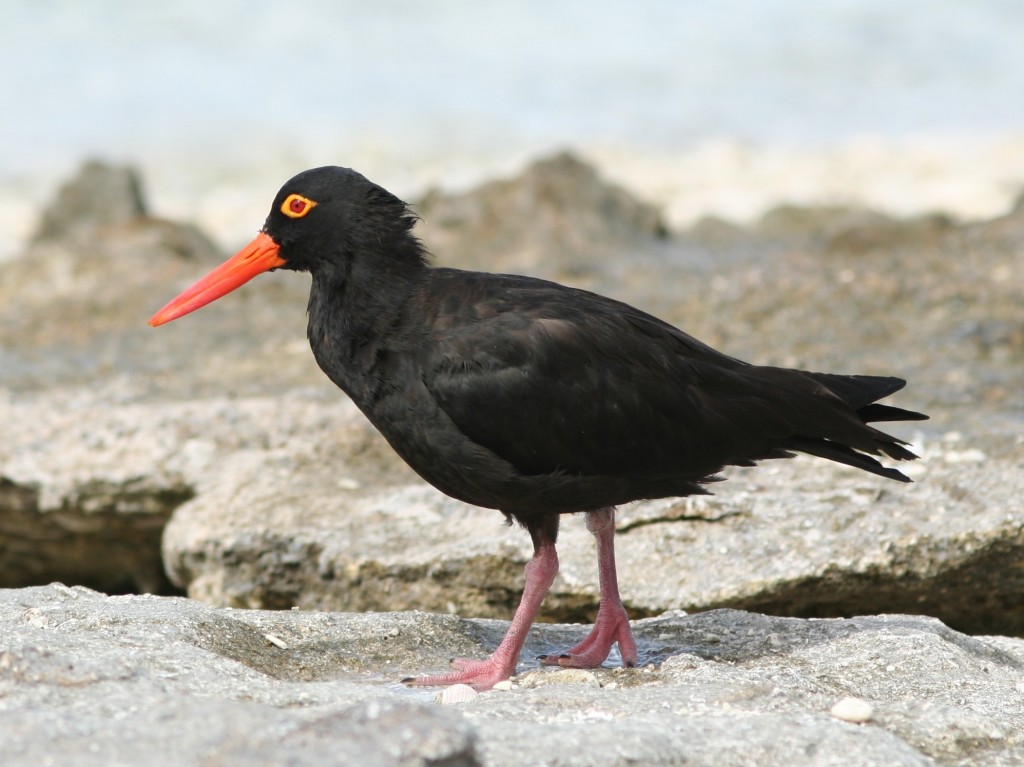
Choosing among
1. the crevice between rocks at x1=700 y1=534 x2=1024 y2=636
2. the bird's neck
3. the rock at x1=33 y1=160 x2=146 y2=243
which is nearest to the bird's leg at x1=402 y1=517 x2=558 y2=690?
the bird's neck

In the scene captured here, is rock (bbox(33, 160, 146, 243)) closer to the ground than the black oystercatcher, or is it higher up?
higher up

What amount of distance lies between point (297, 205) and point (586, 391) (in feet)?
4.43

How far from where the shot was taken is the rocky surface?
11.8ft

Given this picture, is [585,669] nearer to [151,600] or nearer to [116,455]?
[151,600]

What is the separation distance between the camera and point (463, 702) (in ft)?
13.0

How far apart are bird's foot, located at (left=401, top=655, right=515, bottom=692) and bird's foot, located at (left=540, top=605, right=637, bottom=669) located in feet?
0.95

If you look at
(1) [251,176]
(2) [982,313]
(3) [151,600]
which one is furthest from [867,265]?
(1) [251,176]

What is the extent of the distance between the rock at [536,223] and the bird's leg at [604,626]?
6.09 metres

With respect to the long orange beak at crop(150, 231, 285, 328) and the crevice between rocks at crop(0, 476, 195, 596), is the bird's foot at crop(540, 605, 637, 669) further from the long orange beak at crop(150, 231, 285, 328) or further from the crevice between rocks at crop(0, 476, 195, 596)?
the crevice between rocks at crop(0, 476, 195, 596)

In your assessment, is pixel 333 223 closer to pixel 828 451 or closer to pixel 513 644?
pixel 513 644

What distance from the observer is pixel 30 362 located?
9344 millimetres

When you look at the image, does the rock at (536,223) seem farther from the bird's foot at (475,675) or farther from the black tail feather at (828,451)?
the bird's foot at (475,675)

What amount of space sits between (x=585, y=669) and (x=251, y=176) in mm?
19737

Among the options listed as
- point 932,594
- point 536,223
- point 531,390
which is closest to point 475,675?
point 531,390
